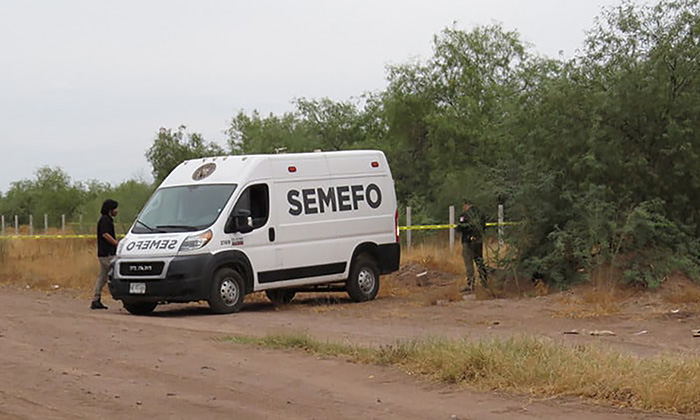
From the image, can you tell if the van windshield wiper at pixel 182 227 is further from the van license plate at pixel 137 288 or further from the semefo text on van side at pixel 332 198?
the semefo text on van side at pixel 332 198

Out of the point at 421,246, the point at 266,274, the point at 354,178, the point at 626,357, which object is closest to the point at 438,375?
the point at 626,357

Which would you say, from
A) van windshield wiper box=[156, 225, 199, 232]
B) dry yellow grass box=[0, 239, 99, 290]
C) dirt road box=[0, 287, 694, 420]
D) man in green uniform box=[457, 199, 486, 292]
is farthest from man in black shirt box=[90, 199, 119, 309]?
man in green uniform box=[457, 199, 486, 292]

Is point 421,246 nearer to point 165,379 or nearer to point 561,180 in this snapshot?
point 561,180

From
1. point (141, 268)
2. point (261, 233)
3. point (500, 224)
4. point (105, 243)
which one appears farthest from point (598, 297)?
point (105, 243)

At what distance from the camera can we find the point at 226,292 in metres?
17.9

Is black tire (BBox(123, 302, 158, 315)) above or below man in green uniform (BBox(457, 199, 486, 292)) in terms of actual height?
below

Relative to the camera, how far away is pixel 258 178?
1852 cm

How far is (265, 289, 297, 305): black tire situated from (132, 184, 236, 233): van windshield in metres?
3.04

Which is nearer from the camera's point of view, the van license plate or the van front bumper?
the van front bumper

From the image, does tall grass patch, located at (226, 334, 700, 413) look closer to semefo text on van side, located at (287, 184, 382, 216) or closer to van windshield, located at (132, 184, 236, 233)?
van windshield, located at (132, 184, 236, 233)

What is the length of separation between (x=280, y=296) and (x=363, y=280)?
1.74 meters

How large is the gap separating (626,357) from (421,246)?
59.3 feet

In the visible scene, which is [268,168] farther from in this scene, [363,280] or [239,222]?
[363,280]

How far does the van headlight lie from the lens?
17.4 metres
